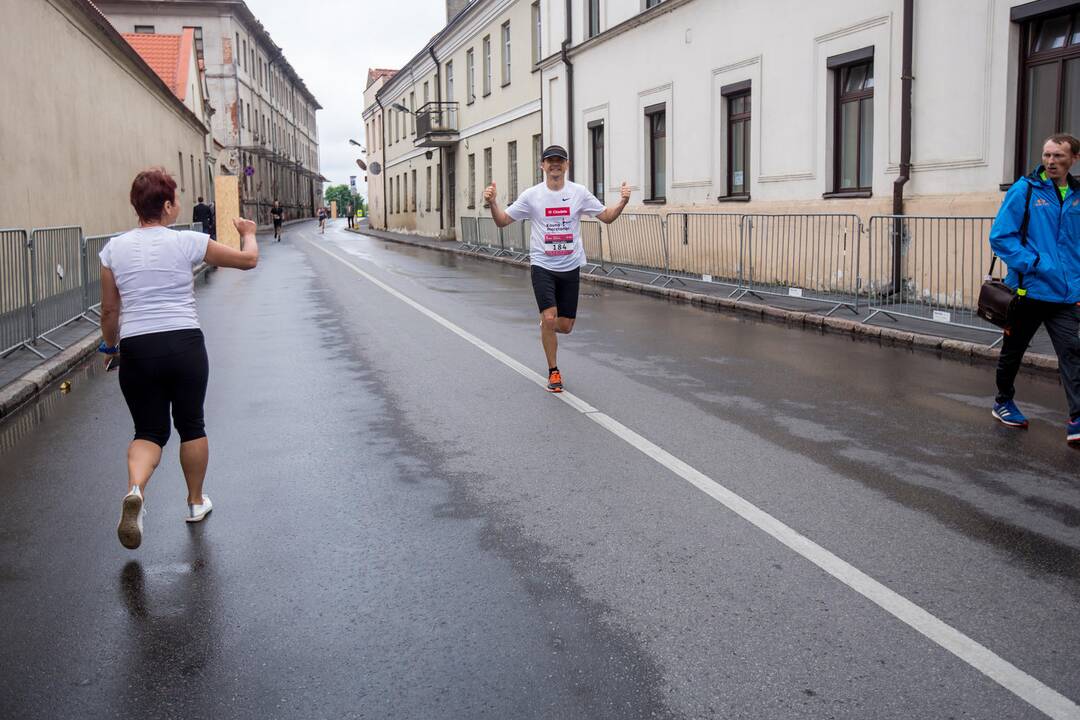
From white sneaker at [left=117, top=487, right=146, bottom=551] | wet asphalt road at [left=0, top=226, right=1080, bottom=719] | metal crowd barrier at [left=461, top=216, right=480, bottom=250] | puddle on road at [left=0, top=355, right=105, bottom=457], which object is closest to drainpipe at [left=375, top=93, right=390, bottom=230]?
metal crowd barrier at [left=461, top=216, right=480, bottom=250]

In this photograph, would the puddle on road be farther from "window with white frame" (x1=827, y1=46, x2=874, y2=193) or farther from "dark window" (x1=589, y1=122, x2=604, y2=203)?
"dark window" (x1=589, y1=122, x2=604, y2=203)

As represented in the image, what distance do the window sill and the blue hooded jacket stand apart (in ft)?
28.7

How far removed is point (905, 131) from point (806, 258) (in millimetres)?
2309

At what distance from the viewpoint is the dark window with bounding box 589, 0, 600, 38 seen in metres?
25.7

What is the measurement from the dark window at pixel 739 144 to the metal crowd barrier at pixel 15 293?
12.0m

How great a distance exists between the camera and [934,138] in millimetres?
13812

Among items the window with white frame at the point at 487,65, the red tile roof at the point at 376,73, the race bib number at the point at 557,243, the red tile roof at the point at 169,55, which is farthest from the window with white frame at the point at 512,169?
the red tile roof at the point at 376,73

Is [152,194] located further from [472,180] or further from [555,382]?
[472,180]

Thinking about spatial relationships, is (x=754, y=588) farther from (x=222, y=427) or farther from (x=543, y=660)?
(x=222, y=427)

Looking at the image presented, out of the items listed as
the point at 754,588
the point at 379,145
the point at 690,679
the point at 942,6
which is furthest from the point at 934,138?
the point at 379,145

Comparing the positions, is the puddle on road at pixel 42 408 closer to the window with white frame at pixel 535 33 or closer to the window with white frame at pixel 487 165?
the window with white frame at pixel 535 33

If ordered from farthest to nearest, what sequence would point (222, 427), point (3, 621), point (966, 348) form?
point (966, 348)
point (222, 427)
point (3, 621)

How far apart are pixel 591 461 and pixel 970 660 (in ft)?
9.59

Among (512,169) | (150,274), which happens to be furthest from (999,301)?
(512,169)
